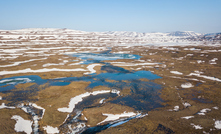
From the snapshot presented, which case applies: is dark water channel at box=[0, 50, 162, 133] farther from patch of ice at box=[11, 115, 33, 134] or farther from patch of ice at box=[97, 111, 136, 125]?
patch of ice at box=[11, 115, 33, 134]

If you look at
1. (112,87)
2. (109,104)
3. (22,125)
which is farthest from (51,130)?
(112,87)

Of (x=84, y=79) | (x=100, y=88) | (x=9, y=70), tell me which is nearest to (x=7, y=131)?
(x=100, y=88)

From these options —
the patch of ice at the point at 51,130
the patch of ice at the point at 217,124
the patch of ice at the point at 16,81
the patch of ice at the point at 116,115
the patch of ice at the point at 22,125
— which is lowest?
the patch of ice at the point at 16,81

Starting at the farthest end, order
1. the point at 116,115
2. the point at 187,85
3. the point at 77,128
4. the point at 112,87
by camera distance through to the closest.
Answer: the point at 187,85 < the point at 112,87 < the point at 116,115 < the point at 77,128

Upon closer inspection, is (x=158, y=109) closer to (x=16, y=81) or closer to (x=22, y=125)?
(x=22, y=125)

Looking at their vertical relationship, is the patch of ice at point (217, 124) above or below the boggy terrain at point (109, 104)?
above

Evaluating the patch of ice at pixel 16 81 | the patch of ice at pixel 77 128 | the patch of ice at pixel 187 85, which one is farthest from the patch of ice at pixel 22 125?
the patch of ice at pixel 187 85

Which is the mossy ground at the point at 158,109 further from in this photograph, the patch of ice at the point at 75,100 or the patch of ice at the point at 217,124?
the patch of ice at the point at 75,100

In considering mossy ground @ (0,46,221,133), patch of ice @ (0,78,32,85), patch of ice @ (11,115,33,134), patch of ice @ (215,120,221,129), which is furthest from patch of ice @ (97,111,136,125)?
patch of ice @ (0,78,32,85)
